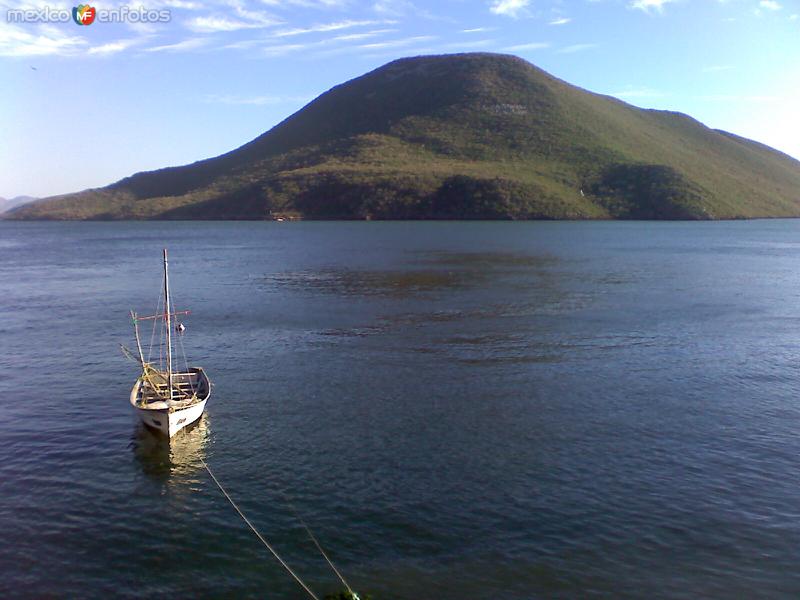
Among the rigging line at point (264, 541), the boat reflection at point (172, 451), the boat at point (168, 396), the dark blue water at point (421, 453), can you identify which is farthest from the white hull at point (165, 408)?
the rigging line at point (264, 541)

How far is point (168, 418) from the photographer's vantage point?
27969mm

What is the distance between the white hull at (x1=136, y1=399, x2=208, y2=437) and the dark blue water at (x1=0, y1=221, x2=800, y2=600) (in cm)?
60

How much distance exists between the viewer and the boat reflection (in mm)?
25344

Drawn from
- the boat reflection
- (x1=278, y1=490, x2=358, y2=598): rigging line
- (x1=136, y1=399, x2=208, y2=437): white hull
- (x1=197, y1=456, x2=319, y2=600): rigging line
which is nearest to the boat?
(x1=136, y1=399, x2=208, y2=437): white hull

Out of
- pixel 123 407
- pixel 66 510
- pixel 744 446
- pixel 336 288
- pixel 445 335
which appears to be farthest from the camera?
pixel 336 288

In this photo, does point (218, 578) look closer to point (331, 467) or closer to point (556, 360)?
point (331, 467)

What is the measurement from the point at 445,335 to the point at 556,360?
31.2 ft

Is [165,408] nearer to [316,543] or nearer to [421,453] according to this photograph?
[421,453]

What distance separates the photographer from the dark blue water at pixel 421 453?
19000 millimetres

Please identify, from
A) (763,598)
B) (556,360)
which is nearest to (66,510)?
(763,598)

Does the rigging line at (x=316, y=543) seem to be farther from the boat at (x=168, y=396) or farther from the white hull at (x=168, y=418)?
the boat at (x=168, y=396)

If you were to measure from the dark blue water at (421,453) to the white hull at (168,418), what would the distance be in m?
0.60

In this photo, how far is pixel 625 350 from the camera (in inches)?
1724

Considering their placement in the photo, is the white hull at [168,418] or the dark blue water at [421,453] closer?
the dark blue water at [421,453]
